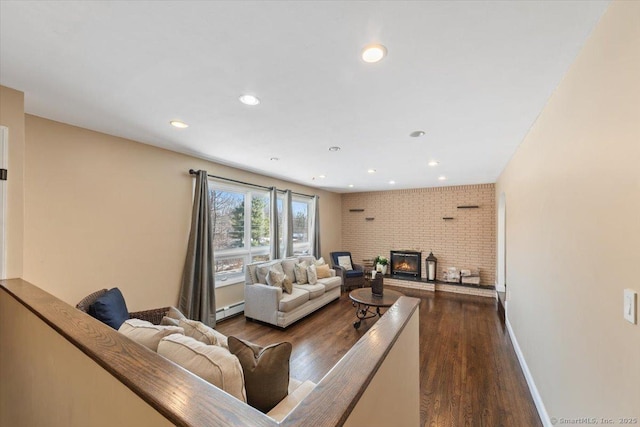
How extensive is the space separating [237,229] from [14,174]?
8.77 ft

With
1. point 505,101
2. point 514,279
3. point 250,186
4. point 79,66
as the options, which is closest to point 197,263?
point 250,186

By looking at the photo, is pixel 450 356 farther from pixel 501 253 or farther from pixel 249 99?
pixel 249 99

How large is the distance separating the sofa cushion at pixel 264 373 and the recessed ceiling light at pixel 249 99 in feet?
5.41

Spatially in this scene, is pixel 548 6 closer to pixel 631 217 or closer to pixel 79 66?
pixel 631 217

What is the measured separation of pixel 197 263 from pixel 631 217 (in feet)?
12.7

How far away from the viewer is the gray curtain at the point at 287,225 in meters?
5.21

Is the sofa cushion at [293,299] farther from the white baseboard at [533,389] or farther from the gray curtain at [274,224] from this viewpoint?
the white baseboard at [533,389]

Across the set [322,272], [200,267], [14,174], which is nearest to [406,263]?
[322,272]

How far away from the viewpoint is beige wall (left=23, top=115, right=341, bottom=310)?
2.29 meters

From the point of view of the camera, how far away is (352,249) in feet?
23.8

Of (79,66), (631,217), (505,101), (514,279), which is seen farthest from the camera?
(514,279)

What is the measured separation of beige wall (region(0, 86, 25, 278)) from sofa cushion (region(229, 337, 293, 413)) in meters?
1.90

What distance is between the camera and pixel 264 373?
4.11ft

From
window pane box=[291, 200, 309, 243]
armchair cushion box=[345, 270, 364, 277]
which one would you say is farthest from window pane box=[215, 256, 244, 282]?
armchair cushion box=[345, 270, 364, 277]
